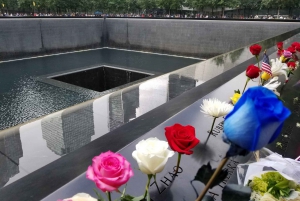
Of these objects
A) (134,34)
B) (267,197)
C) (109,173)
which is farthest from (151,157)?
(134,34)

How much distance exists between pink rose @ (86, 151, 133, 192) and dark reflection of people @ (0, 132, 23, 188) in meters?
1.17

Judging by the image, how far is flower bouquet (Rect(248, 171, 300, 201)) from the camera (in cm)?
56

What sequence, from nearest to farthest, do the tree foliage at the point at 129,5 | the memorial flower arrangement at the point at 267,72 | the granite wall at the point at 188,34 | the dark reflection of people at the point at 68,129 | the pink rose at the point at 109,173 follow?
the pink rose at the point at 109,173 < the memorial flower arrangement at the point at 267,72 < the dark reflection of people at the point at 68,129 < the granite wall at the point at 188,34 < the tree foliage at the point at 129,5

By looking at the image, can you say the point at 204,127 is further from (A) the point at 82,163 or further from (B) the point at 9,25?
(B) the point at 9,25

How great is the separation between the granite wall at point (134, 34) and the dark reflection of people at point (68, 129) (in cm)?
1043

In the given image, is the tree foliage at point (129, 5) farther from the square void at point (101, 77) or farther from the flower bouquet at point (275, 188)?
the flower bouquet at point (275, 188)

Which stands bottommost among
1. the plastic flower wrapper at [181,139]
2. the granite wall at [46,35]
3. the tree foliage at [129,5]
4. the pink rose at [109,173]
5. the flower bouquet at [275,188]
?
the granite wall at [46,35]

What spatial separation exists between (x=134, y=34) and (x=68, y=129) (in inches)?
503

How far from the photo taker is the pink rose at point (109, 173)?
463 mm

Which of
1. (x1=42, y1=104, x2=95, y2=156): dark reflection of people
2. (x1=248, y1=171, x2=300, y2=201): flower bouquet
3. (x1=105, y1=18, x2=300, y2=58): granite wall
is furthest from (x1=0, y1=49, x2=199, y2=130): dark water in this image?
(x1=248, y1=171, x2=300, y2=201): flower bouquet

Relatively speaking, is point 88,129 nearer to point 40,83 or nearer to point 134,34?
point 40,83

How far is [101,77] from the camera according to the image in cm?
893

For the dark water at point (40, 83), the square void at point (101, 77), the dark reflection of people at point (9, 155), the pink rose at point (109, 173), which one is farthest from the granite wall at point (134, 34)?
the pink rose at point (109, 173)

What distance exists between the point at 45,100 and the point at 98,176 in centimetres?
586
